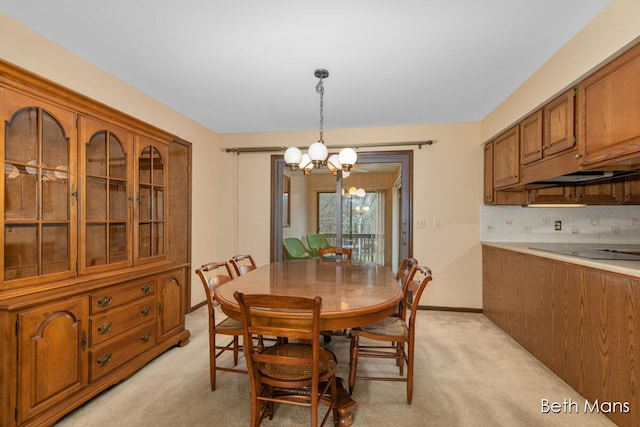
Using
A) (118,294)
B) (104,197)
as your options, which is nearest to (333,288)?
(118,294)

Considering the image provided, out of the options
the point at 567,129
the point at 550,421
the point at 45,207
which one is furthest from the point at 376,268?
the point at 45,207

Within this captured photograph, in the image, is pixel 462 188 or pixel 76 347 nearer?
pixel 76 347

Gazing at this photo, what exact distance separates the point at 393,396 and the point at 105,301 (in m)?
2.07

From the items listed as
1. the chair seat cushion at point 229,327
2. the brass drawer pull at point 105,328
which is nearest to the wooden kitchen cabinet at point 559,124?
the chair seat cushion at point 229,327

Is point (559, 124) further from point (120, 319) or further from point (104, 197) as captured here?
point (120, 319)

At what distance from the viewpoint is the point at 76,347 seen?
189 cm

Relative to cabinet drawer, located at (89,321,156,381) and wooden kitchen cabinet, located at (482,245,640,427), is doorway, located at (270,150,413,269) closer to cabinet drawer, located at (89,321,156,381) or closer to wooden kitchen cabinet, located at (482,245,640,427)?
wooden kitchen cabinet, located at (482,245,640,427)

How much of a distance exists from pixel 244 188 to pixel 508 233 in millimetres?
3562

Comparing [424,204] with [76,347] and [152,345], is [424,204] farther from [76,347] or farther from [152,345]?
[76,347]

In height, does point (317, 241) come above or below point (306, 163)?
below

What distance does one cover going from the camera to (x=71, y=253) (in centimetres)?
195

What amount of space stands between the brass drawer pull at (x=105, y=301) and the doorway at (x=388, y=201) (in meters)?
2.40

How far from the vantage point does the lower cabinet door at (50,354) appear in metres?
1.60

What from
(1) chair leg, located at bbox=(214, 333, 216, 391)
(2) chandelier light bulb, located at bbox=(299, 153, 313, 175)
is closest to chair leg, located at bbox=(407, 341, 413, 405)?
(1) chair leg, located at bbox=(214, 333, 216, 391)
